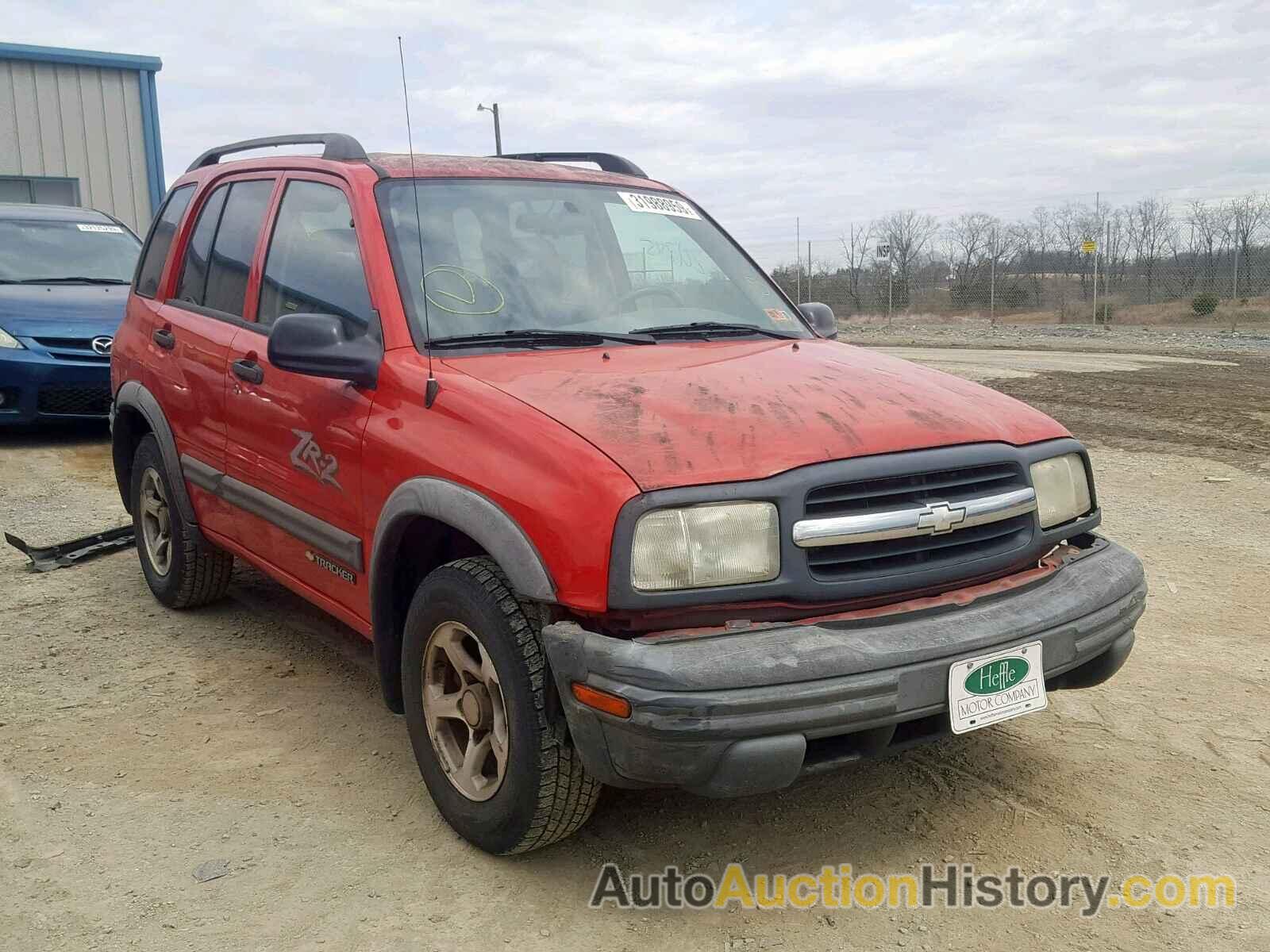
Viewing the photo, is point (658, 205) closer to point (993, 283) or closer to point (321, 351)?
point (321, 351)

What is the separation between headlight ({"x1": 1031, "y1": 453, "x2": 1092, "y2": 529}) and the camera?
298 cm

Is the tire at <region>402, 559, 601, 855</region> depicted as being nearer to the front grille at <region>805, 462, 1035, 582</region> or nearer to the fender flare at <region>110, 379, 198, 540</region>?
the front grille at <region>805, 462, 1035, 582</region>

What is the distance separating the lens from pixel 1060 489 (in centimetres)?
304

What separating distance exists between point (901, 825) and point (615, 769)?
40.3 inches

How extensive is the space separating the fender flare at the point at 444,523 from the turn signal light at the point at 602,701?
21 cm

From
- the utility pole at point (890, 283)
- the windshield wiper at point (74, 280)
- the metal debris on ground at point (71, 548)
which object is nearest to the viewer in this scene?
the metal debris on ground at point (71, 548)

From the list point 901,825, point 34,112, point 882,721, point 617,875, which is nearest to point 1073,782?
point 901,825

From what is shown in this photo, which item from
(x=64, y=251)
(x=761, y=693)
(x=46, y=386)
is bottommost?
(x=761, y=693)

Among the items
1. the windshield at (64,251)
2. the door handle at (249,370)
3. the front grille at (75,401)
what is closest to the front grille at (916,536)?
the door handle at (249,370)

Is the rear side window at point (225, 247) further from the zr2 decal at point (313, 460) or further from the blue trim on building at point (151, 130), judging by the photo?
the blue trim on building at point (151, 130)

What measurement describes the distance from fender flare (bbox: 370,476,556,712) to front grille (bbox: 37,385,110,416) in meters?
6.38

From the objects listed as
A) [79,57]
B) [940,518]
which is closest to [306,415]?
[940,518]

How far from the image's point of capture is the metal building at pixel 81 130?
53.2 feet

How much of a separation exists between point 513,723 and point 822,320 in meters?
2.28
